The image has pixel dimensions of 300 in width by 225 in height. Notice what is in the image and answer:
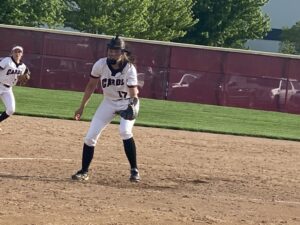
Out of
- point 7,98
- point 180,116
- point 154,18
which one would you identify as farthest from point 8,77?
point 154,18

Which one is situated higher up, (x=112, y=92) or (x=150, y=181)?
(x=112, y=92)

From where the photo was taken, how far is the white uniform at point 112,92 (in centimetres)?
1046

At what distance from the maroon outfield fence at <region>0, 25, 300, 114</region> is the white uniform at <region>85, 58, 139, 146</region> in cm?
2191

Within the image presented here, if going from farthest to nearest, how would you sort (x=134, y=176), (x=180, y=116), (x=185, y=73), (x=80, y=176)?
(x=185, y=73)
(x=180, y=116)
(x=134, y=176)
(x=80, y=176)

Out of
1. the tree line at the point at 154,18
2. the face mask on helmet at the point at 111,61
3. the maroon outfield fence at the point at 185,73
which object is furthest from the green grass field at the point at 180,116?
the tree line at the point at 154,18

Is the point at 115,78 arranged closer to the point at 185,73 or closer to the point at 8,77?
the point at 8,77

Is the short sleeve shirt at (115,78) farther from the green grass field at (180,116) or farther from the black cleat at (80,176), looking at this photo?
the green grass field at (180,116)

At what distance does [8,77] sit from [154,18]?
2830cm

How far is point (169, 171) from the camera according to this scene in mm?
12023

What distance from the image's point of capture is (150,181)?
1093 cm

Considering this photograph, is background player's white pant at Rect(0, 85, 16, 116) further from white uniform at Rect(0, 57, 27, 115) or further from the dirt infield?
the dirt infield

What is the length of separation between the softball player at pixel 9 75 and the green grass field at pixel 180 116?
348cm

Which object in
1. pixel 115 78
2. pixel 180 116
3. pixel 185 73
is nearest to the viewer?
pixel 115 78

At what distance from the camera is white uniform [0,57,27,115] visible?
15.8m
